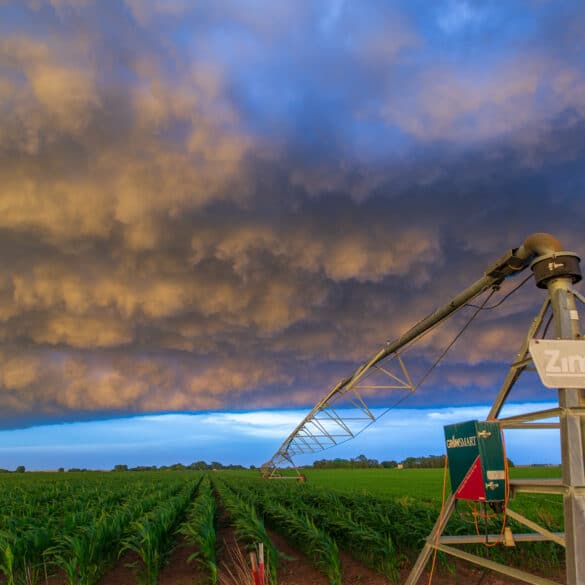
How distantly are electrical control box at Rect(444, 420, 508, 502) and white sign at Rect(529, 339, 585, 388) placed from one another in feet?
4.54

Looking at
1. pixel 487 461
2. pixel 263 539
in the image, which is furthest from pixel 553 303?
pixel 263 539

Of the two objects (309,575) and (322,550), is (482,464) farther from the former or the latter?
(309,575)

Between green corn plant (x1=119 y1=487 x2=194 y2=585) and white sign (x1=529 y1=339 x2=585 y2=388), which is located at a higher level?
white sign (x1=529 y1=339 x2=585 y2=388)

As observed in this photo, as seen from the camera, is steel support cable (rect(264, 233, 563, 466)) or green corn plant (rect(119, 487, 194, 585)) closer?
steel support cable (rect(264, 233, 563, 466))

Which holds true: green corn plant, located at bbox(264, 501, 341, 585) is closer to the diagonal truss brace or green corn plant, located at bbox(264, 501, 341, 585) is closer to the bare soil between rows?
the bare soil between rows

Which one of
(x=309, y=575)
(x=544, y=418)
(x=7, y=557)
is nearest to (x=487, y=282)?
(x=544, y=418)

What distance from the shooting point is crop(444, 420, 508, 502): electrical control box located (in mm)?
6500

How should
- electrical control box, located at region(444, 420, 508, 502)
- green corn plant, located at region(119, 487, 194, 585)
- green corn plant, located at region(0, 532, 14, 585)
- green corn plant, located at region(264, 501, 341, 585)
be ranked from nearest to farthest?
electrical control box, located at region(444, 420, 508, 502)
green corn plant, located at region(0, 532, 14, 585)
green corn plant, located at region(264, 501, 341, 585)
green corn plant, located at region(119, 487, 194, 585)

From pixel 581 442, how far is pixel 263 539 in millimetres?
6975

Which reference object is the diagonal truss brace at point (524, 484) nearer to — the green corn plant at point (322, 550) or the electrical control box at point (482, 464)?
the electrical control box at point (482, 464)

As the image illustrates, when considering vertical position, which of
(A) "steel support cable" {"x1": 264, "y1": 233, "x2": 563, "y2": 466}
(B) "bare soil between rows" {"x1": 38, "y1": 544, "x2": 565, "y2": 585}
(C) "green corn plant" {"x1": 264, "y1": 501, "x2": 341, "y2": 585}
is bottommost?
(B) "bare soil between rows" {"x1": 38, "y1": 544, "x2": 565, "y2": 585}

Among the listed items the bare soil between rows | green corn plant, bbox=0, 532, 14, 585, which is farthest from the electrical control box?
green corn plant, bbox=0, 532, 14, 585

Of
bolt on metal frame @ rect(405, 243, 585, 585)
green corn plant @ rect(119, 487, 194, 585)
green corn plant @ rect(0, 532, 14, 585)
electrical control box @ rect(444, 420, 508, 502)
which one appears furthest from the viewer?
green corn plant @ rect(119, 487, 194, 585)

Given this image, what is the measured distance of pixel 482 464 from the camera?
6562mm
